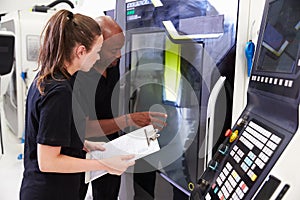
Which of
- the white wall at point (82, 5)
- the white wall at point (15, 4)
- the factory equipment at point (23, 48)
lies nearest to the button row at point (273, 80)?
the white wall at point (82, 5)

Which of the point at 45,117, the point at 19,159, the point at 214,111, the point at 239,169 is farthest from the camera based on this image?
the point at 19,159

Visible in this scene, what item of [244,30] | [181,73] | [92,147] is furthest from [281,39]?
[92,147]

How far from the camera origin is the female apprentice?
1.32 meters

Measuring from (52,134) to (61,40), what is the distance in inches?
16.9

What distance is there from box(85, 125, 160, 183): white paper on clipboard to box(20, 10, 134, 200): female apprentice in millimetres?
221

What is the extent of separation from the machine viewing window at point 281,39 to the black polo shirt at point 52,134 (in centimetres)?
84

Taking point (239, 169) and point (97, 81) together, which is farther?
point (97, 81)

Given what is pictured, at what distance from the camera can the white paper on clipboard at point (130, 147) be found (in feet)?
5.84

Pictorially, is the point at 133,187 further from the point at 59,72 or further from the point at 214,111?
the point at 59,72

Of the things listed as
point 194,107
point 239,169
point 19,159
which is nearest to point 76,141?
point 194,107

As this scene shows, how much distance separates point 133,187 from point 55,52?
1.53m

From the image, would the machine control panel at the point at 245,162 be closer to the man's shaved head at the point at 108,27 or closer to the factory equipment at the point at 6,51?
the man's shaved head at the point at 108,27

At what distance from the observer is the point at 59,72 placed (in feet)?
4.58

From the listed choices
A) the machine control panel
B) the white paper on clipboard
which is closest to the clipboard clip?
the white paper on clipboard
